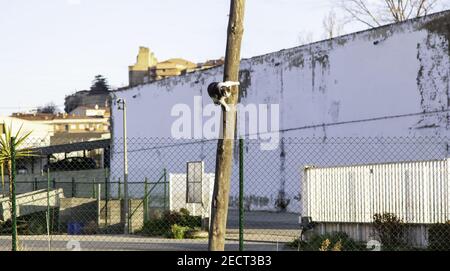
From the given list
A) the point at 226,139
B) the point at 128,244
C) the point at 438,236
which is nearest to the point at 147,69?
the point at 128,244

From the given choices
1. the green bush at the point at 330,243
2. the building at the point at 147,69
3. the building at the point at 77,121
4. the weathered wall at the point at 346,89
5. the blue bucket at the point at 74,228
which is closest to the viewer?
the green bush at the point at 330,243

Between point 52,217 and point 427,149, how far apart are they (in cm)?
1394

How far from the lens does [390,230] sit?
63.4ft

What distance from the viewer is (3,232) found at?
27.2 meters

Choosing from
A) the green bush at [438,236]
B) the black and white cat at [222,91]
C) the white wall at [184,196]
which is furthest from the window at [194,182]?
the black and white cat at [222,91]

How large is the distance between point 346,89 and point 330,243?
758 inches

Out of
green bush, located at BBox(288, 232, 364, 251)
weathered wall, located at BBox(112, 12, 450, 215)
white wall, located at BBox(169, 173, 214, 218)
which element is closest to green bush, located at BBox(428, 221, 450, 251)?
green bush, located at BBox(288, 232, 364, 251)

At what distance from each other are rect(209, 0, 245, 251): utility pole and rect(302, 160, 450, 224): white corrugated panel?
27.2 ft

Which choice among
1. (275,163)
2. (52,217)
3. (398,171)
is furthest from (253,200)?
(398,171)

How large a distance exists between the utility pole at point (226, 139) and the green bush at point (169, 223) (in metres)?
14.0

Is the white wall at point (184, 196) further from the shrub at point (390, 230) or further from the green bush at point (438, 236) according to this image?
the green bush at point (438, 236)

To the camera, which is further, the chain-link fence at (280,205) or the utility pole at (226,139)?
the chain-link fence at (280,205)

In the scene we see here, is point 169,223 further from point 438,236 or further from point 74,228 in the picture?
point 438,236

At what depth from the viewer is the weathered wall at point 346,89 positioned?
1300 inches
